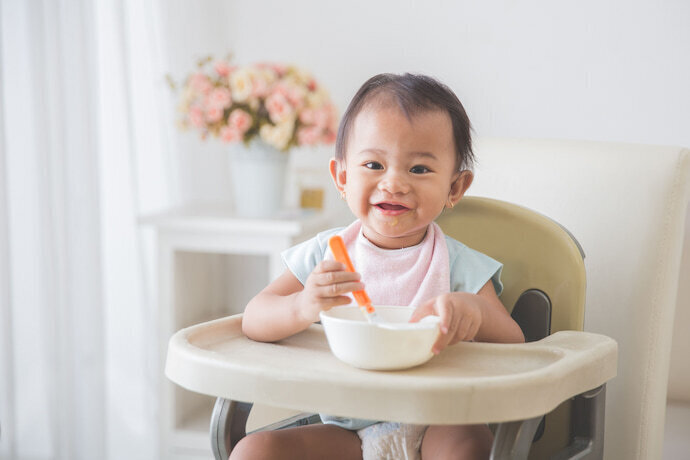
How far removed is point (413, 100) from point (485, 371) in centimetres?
36

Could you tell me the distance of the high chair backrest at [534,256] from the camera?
1.10 meters

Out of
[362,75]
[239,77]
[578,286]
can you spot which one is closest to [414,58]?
[362,75]

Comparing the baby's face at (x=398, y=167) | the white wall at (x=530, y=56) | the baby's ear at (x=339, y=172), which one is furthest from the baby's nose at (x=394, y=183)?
the white wall at (x=530, y=56)

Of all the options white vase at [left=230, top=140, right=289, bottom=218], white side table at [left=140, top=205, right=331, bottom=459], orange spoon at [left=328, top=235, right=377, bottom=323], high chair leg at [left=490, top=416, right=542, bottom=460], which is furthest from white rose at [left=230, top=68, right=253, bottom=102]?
high chair leg at [left=490, top=416, right=542, bottom=460]

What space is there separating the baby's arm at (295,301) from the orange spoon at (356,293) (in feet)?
0.05

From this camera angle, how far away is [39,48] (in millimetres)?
1868

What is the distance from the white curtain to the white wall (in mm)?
284

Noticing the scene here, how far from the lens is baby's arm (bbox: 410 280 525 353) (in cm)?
86

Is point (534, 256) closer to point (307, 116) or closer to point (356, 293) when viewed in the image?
point (356, 293)

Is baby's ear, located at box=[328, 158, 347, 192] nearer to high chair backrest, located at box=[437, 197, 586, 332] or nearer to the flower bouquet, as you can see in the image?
high chair backrest, located at box=[437, 197, 586, 332]

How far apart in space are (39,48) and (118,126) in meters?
0.33

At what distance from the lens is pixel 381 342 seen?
31.9 inches

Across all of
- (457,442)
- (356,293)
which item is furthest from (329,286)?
(457,442)

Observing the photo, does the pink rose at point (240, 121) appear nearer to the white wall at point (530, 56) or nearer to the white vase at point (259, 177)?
the white vase at point (259, 177)
